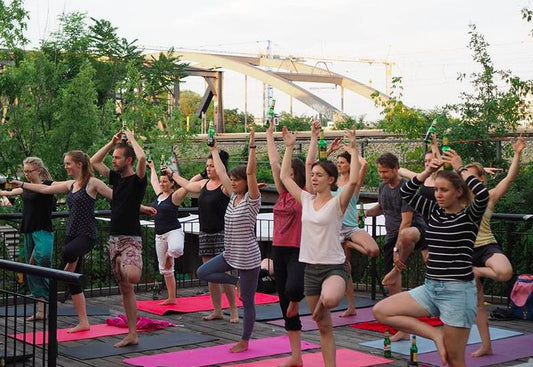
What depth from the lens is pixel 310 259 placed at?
6266mm

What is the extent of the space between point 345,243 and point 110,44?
12390 millimetres

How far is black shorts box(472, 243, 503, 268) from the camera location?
7.20 m

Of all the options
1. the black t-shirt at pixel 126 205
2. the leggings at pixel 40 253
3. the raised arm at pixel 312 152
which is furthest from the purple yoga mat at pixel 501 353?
the leggings at pixel 40 253

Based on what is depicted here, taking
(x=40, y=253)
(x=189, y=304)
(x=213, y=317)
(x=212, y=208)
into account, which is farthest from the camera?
(x=189, y=304)

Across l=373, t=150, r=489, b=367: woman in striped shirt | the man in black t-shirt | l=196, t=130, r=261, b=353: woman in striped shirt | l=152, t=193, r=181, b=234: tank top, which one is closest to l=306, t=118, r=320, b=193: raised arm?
l=196, t=130, r=261, b=353: woman in striped shirt

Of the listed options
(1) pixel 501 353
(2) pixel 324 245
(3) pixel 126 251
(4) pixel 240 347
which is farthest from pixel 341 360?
(3) pixel 126 251

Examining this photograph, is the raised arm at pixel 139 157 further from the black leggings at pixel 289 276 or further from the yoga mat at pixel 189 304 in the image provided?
the yoga mat at pixel 189 304

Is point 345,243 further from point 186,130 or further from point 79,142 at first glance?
point 186,130

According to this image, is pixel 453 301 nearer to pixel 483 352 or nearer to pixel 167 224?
pixel 483 352

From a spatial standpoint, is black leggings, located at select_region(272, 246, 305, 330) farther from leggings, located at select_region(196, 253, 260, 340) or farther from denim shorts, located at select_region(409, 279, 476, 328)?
denim shorts, located at select_region(409, 279, 476, 328)

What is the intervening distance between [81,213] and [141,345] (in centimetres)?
138

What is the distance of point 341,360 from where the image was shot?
24.8 ft

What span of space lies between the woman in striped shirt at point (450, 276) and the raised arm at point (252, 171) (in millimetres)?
1944

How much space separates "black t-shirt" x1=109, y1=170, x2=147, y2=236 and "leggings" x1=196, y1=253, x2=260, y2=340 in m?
0.83
